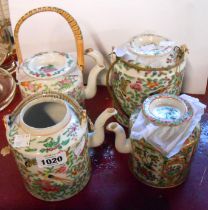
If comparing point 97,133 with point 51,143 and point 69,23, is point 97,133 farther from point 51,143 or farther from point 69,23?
point 69,23

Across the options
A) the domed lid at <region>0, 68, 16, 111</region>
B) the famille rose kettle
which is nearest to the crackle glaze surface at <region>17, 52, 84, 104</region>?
the famille rose kettle

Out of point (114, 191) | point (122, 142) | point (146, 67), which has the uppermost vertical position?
point (146, 67)

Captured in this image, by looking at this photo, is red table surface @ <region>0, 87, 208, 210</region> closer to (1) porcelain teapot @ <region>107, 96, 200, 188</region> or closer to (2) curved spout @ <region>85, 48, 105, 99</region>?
(1) porcelain teapot @ <region>107, 96, 200, 188</region>

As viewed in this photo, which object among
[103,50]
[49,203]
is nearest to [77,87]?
[103,50]

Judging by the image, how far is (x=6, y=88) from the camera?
129cm

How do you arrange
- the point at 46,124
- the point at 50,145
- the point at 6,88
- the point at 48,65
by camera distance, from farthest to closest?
the point at 6,88
the point at 48,65
the point at 46,124
the point at 50,145

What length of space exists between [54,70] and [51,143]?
12.5 inches

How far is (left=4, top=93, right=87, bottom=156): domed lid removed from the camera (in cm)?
79

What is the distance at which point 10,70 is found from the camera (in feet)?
4.63

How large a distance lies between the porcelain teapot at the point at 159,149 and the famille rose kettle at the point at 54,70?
215 millimetres

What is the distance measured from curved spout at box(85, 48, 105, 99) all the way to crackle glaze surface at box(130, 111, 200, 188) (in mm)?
295

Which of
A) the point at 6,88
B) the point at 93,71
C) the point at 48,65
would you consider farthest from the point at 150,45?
the point at 6,88

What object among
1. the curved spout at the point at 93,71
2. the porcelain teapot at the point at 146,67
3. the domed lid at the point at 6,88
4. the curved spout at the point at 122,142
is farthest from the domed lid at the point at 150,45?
the domed lid at the point at 6,88

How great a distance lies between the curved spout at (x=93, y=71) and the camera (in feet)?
3.65
